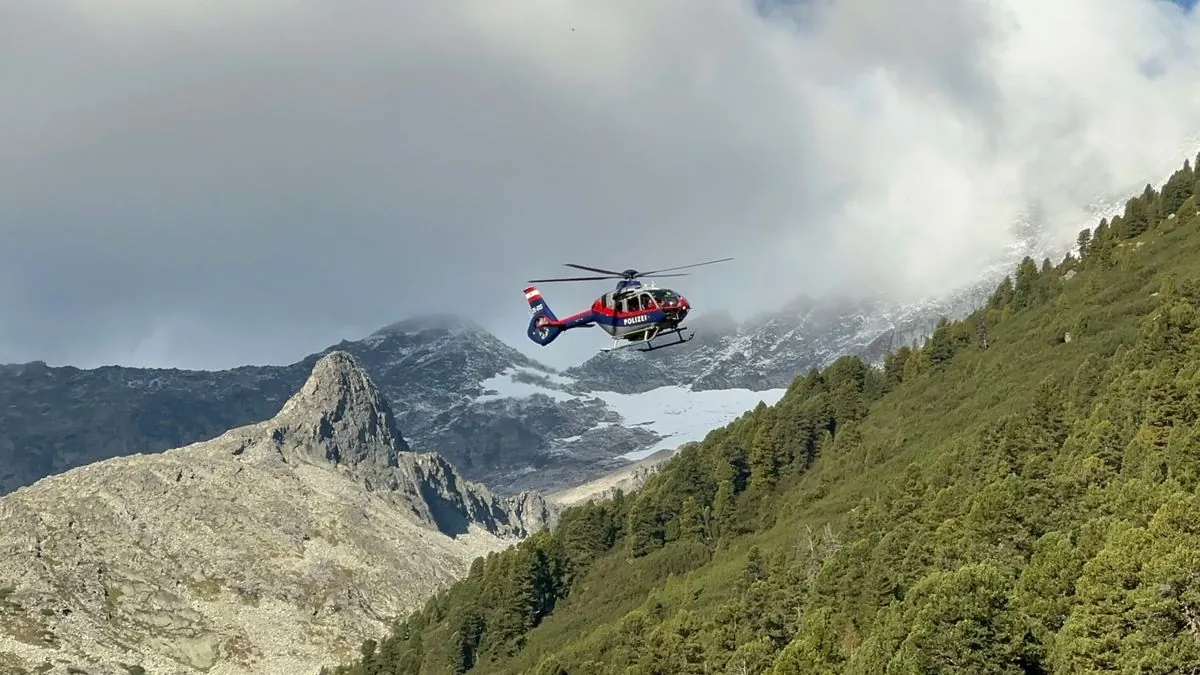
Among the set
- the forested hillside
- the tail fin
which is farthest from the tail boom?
the forested hillside

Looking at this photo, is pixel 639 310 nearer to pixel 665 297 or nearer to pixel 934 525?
pixel 665 297

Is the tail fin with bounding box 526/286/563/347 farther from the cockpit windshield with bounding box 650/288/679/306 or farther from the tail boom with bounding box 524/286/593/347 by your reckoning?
the cockpit windshield with bounding box 650/288/679/306

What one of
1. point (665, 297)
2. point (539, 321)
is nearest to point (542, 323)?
point (539, 321)

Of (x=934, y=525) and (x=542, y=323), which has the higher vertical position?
(x=542, y=323)

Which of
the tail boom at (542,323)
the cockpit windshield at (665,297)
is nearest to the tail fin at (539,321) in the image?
the tail boom at (542,323)

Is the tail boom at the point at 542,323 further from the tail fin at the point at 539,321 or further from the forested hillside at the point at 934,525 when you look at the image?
the forested hillside at the point at 934,525

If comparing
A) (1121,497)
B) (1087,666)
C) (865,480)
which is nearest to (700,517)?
(865,480)

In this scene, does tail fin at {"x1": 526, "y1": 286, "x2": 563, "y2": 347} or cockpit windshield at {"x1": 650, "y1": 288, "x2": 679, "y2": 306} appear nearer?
cockpit windshield at {"x1": 650, "y1": 288, "x2": 679, "y2": 306}
